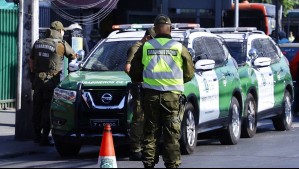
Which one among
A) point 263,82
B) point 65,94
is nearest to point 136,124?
point 65,94

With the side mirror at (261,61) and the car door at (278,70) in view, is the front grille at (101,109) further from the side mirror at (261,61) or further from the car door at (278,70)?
the car door at (278,70)

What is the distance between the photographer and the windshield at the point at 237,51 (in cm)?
1725

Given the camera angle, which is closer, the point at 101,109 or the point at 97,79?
the point at 101,109

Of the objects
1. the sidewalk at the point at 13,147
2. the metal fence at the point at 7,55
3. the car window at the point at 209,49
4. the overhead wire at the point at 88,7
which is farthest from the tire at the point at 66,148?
the overhead wire at the point at 88,7

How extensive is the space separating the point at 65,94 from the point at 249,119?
446cm

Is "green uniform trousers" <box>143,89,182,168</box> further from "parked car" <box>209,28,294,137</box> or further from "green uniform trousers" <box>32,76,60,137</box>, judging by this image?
"parked car" <box>209,28,294,137</box>

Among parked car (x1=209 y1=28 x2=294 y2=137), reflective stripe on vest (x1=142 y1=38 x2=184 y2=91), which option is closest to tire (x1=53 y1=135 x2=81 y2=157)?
reflective stripe on vest (x1=142 y1=38 x2=184 y2=91)

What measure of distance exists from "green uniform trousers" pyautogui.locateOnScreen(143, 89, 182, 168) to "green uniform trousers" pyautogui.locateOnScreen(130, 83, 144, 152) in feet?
4.90

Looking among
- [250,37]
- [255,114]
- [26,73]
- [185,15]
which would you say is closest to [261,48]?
[250,37]

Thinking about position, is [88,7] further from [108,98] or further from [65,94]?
[108,98]

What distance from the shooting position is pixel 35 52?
1496cm

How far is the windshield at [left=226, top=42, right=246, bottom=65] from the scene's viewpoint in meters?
17.2

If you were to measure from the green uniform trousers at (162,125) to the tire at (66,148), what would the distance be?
2690 mm

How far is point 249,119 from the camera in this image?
16688mm
